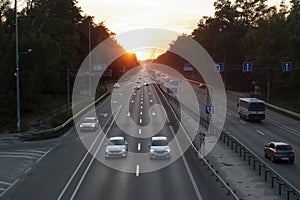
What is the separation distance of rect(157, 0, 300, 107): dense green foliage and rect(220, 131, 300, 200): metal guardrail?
Answer: 26284 millimetres

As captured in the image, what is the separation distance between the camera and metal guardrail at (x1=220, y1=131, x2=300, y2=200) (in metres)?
21.1

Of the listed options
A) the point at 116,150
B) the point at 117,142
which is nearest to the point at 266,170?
the point at 116,150

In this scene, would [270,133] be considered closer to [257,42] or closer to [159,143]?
[159,143]

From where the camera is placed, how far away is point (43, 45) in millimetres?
54656

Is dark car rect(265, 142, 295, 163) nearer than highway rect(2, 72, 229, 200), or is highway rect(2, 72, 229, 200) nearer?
highway rect(2, 72, 229, 200)

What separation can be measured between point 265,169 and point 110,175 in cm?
894

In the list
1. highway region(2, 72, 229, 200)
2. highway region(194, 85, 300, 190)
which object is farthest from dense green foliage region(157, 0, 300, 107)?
highway region(2, 72, 229, 200)

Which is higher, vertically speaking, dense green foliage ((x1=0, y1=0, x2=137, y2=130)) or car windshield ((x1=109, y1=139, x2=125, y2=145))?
dense green foliage ((x1=0, y1=0, x2=137, y2=130))

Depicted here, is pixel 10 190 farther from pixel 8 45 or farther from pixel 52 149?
pixel 8 45

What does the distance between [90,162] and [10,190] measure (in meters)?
7.34

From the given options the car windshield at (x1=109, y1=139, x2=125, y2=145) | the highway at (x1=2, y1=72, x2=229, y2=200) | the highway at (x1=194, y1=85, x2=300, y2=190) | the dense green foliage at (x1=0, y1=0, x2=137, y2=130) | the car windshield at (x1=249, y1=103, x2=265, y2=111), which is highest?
the dense green foliage at (x1=0, y1=0, x2=137, y2=130)

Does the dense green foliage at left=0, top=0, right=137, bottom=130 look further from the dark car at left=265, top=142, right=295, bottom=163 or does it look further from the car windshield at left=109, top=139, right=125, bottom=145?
the dark car at left=265, top=142, right=295, bottom=163

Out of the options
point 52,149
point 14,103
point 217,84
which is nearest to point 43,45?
point 14,103

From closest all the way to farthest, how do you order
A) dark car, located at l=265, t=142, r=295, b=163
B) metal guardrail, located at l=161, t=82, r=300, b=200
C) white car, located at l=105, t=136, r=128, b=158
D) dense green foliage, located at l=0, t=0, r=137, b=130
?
metal guardrail, located at l=161, t=82, r=300, b=200 → dark car, located at l=265, t=142, r=295, b=163 → white car, located at l=105, t=136, r=128, b=158 → dense green foliage, located at l=0, t=0, r=137, b=130
